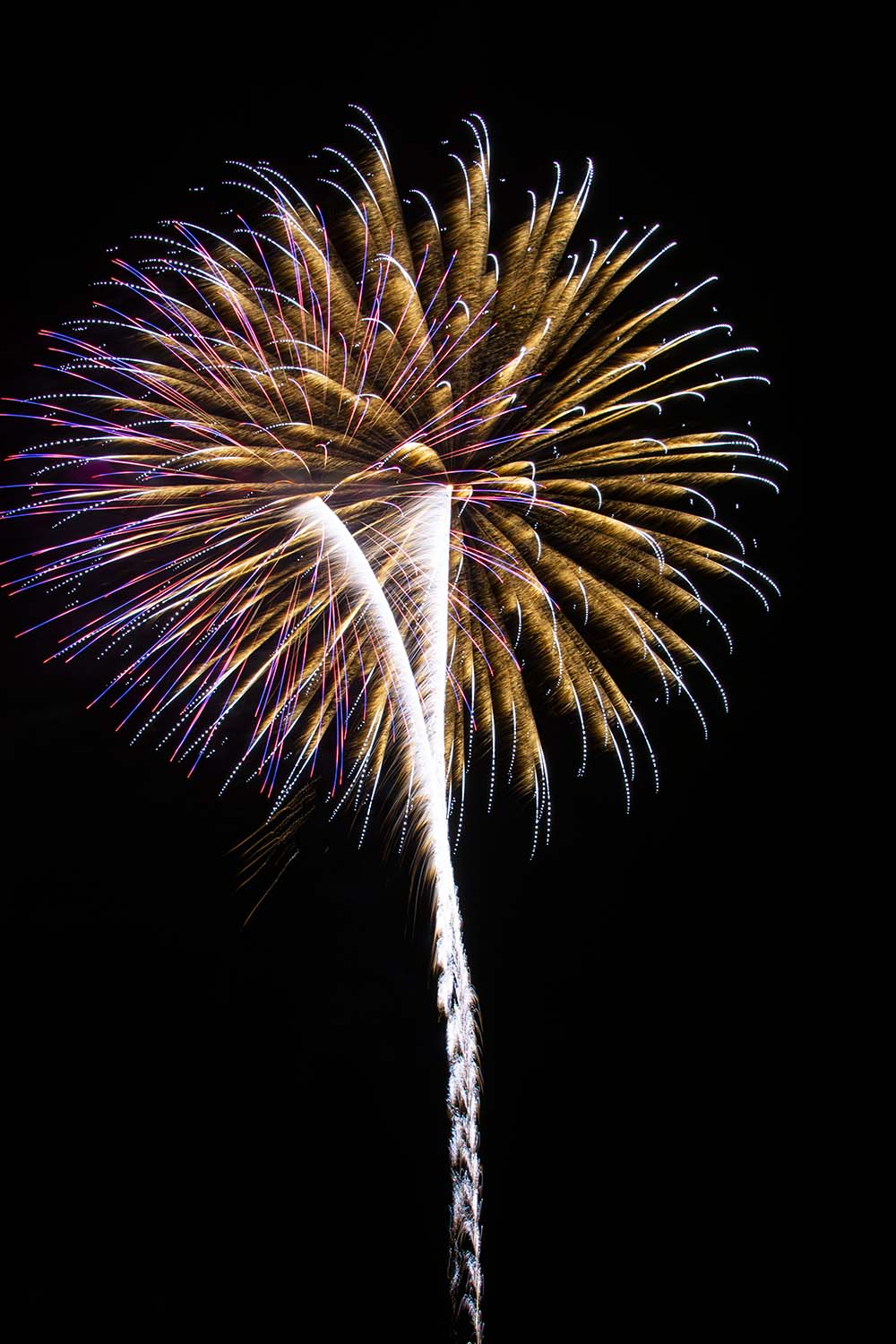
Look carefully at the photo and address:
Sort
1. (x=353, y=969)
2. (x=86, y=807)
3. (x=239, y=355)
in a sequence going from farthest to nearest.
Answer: (x=353, y=969) → (x=86, y=807) → (x=239, y=355)

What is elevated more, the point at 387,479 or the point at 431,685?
the point at 387,479

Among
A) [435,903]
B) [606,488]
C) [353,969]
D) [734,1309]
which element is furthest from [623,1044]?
[606,488]

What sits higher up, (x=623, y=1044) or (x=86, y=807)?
(x=86, y=807)

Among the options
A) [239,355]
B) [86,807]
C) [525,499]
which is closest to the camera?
[239,355]

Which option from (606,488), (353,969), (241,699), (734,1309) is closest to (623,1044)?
(734,1309)

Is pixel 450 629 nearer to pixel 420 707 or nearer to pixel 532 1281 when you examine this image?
pixel 420 707

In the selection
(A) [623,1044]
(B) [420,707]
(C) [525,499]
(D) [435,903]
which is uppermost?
(C) [525,499]

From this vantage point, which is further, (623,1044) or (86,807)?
(623,1044)
